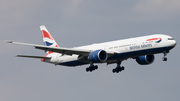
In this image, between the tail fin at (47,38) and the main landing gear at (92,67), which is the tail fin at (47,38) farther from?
the main landing gear at (92,67)

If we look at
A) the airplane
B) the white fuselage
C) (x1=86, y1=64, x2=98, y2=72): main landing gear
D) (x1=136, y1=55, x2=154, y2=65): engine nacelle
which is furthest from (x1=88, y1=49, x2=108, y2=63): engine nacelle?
(x1=136, y1=55, x2=154, y2=65): engine nacelle

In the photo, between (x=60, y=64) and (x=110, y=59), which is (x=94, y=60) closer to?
(x=110, y=59)

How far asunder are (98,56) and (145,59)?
11.7m

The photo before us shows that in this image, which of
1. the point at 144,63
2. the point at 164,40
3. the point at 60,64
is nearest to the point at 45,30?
the point at 60,64

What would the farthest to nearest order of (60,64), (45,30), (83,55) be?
(45,30)
(60,64)
(83,55)

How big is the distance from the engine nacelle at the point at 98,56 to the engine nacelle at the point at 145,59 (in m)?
9.80

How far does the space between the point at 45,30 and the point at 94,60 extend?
761 inches

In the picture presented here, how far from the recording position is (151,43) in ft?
214

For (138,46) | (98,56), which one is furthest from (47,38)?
(138,46)

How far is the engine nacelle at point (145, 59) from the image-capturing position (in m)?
74.3

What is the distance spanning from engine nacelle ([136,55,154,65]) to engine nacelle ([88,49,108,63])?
32.2ft

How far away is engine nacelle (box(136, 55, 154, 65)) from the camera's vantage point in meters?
74.3

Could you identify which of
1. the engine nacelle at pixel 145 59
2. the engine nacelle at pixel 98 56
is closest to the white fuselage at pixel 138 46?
the engine nacelle at pixel 98 56

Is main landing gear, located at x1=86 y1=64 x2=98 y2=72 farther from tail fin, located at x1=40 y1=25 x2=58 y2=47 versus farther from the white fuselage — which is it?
tail fin, located at x1=40 y1=25 x2=58 y2=47
